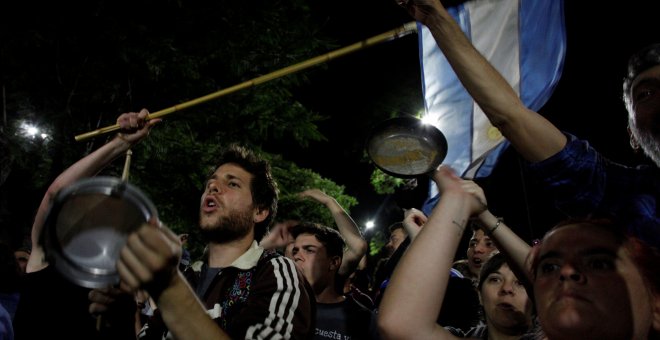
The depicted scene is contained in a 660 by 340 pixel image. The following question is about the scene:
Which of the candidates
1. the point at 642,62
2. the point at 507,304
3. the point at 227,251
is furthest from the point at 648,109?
the point at 227,251

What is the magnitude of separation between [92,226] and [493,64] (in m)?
4.01

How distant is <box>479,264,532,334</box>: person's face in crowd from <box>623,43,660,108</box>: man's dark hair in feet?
4.49

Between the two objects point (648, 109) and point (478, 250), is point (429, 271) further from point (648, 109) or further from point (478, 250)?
point (478, 250)

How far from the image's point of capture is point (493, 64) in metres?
4.61

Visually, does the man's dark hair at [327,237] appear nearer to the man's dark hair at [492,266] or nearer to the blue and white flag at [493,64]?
the blue and white flag at [493,64]

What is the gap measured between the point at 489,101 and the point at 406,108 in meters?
14.8

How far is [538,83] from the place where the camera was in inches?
165

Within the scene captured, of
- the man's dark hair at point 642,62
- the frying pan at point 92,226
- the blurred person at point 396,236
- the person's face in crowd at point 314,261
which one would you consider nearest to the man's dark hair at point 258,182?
the person's face in crowd at point 314,261

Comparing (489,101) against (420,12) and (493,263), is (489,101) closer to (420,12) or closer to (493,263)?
(420,12)

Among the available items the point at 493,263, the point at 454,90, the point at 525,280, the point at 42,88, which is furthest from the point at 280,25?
the point at 525,280

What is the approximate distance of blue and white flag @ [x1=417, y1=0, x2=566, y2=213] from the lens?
4141mm

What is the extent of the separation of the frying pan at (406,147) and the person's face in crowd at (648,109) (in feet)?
2.76

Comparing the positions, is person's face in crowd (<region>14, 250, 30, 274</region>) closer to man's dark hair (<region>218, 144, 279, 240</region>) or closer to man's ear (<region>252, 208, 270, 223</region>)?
man's dark hair (<region>218, 144, 279, 240</region>)

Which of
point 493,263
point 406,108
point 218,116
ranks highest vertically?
point 406,108
